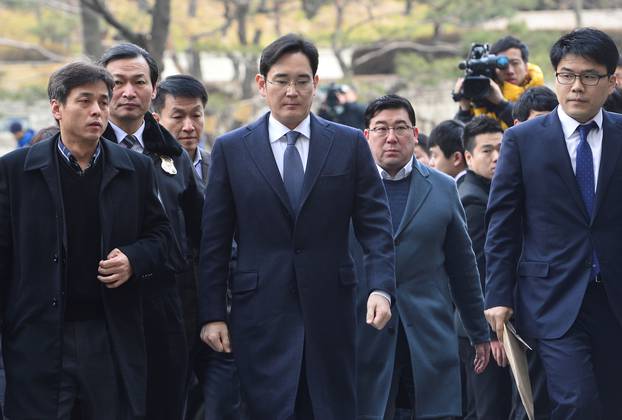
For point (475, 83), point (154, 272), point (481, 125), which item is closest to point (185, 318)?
point (154, 272)

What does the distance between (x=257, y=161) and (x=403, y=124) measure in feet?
4.44

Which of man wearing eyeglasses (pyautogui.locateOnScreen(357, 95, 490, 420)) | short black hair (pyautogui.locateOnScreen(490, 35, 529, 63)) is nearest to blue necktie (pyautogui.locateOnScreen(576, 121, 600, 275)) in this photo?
man wearing eyeglasses (pyautogui.locateOnScreen(357, 95, 490, 420))

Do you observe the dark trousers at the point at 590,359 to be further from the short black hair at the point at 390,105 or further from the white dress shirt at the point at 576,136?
the short black hair at the point at 390,105

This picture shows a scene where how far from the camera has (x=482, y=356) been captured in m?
6.77

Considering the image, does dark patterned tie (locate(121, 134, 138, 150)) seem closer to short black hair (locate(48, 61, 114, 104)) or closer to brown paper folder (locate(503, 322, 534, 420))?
short black hair (locate(48, 61, 114, 104))

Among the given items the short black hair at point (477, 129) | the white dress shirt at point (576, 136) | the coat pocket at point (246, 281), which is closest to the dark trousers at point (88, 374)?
the coat pocket at point (246, 281)

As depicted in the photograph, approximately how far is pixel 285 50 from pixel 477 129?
7.72 ft

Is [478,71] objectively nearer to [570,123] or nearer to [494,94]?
[494,94]

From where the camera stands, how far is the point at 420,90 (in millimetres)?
22266

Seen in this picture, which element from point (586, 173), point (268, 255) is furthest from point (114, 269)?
point (586, 173)

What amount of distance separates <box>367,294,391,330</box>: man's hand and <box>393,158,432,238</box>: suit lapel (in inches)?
46.0

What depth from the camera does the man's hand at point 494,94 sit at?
8.38m

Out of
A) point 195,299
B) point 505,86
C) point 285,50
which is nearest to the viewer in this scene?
point 285,50

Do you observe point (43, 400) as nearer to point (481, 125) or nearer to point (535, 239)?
point (535, 239)
